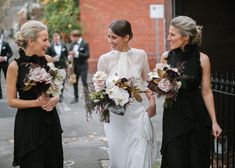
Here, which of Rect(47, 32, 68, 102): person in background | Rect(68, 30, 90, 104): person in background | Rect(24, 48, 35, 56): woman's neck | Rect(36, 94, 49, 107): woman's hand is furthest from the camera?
Rect(68, 30, 90, 104): person in background

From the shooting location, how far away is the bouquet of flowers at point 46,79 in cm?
430

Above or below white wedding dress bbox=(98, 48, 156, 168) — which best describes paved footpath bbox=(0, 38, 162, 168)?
below

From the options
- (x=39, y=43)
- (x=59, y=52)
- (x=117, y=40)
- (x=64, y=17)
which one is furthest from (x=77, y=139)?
(x=64, y=17)

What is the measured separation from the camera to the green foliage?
72.0ft

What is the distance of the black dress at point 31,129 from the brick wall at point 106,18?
1722 cm

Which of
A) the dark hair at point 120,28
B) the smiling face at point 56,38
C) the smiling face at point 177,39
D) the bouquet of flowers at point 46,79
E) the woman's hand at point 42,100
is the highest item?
the dark hair at point 120,28

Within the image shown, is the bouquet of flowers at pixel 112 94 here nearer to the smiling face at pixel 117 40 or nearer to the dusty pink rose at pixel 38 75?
the smiling face at pixel 117 40

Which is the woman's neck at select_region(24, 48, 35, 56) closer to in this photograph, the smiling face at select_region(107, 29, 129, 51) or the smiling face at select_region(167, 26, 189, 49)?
the smiling face at select_region(107, 29, 129, 51)

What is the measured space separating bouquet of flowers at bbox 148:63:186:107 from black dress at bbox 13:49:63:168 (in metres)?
1.06

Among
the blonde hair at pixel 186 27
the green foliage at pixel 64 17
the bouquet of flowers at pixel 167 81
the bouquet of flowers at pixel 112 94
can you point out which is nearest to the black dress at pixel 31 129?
the bouquet of flowers at pixel 112 94

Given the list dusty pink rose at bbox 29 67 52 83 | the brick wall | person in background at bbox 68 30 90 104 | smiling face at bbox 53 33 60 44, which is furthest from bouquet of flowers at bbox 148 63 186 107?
the brick wall

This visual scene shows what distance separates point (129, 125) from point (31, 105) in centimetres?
119

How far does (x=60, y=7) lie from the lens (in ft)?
75.8

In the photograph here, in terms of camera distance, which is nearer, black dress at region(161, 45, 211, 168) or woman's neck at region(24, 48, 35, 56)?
woman's neck at region(24, 48, 35, 56)
